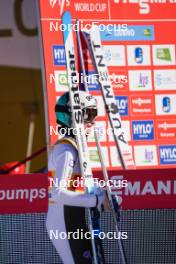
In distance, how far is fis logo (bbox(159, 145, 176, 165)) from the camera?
7391 millimetres

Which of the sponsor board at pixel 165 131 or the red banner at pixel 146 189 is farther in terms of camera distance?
the sponsor board at pixel 165 131

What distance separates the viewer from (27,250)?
5438 mm

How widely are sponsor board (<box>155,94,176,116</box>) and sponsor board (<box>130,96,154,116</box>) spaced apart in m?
0.06

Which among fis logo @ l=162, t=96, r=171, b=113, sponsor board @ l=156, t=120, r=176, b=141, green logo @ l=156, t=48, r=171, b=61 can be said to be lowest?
sponsor board @ l=156, t=120, r=176, b=141

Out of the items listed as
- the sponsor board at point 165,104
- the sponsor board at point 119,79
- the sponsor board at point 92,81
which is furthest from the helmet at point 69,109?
the sponsor board at point 165,104

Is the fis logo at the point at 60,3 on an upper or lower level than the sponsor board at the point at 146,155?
upper

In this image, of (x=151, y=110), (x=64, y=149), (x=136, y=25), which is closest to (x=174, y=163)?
(x=151, y=110)

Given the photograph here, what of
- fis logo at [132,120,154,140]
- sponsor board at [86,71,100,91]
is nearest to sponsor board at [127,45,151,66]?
sponsor board at [86,71,100,91]

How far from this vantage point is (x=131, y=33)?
7520mm

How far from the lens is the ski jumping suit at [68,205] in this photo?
421 cm

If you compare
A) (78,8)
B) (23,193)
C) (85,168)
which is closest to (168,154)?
(78,8)

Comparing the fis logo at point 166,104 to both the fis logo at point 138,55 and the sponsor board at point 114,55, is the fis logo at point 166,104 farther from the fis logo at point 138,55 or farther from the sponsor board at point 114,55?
the sponsor board at point 114,55

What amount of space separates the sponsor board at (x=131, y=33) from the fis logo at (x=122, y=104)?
617mm

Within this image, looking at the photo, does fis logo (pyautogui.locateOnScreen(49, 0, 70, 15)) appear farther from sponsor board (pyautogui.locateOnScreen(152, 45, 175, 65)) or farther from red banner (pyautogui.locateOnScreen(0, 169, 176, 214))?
red banner (pyautogui.locateOnScreen(0, 169, 176, 214))
